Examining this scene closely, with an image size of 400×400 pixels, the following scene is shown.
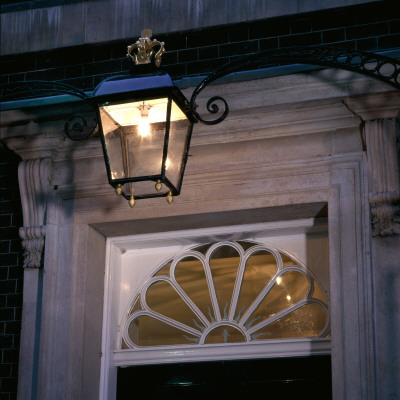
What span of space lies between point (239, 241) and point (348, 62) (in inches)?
78.1

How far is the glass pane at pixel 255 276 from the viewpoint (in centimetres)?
730

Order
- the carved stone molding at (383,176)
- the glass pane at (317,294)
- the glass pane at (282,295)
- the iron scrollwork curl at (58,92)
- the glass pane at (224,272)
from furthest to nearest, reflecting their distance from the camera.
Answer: the glass pane at (224,272), the glass pane at (282,295), the glass pane at (317,294), the carved stone molding at (383,176), the iron scrollwork curl at (58,92)

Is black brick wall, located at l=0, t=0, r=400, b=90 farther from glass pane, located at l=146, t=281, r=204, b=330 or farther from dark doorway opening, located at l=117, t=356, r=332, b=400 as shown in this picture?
dark doorway opening, located at l=117, t=356, r=332, b=400

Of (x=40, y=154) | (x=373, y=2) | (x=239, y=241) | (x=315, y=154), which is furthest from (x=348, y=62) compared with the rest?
(x=40, y=154)

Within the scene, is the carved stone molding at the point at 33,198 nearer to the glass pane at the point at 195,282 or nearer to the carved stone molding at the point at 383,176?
the glass pane at the point at 195,282

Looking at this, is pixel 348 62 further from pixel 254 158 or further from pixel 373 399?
pixel 373 399

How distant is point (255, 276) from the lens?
7.36m

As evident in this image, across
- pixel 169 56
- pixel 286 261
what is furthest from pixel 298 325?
pixel 169 56

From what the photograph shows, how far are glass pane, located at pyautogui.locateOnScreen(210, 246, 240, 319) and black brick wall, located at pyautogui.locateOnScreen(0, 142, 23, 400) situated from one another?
4.85 ft

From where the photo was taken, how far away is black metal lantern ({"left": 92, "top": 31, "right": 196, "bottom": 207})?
5.58 m

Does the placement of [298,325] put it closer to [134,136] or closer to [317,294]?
[317,294]

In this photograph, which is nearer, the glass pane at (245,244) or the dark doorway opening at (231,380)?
the dark doorway opening at (231,380)

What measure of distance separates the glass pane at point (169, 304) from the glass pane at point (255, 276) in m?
0.36

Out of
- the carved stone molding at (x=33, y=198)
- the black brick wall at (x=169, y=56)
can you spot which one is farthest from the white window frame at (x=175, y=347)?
the black brick wall at (x=169, y=56)
